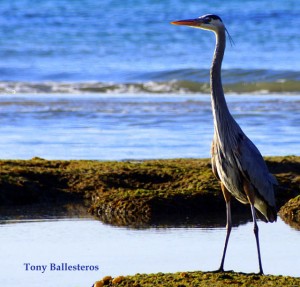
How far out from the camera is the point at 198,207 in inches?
314

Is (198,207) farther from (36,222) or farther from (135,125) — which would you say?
(135,125)

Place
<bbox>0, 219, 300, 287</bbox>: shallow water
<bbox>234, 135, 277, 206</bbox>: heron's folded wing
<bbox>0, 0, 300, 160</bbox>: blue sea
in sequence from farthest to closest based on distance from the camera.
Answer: <bbox>0, 0, 300, 160</bbox>: blue sea, <bbox>234, 135, 277, 206</bbox>: heron's folded wing, <bbox>0, 219, 300, 287</bbox>: shallow water

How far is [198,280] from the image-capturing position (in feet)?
18.3

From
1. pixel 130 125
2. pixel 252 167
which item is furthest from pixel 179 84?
pixel 252 167

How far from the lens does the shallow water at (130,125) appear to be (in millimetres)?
11186

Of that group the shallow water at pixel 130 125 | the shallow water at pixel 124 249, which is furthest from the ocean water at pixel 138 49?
the shallow water at pixel 124 249

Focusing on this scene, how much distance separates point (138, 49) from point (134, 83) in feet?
25.9

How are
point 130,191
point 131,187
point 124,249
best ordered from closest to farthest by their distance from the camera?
point 124,249 → point 130,191 → point 131,187

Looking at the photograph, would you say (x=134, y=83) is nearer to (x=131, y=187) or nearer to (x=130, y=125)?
(x=130, y=125)

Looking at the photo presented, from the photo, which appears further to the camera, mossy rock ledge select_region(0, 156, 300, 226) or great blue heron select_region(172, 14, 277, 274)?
mossy rock ledge select_region(0, 156, 300, 226)

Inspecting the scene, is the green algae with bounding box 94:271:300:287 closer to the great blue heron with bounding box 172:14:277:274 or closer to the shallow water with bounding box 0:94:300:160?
the great blue heron with bounding box 172:14:277:274

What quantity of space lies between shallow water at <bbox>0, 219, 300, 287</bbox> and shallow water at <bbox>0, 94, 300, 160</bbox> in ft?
11.4

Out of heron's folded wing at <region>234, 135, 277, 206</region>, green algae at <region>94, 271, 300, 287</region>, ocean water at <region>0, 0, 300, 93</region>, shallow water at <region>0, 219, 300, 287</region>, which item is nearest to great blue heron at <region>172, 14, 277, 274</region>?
heron's folded wing at <region>234, 135, 277, 206</region>

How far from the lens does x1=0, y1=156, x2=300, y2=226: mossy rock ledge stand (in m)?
7.79
